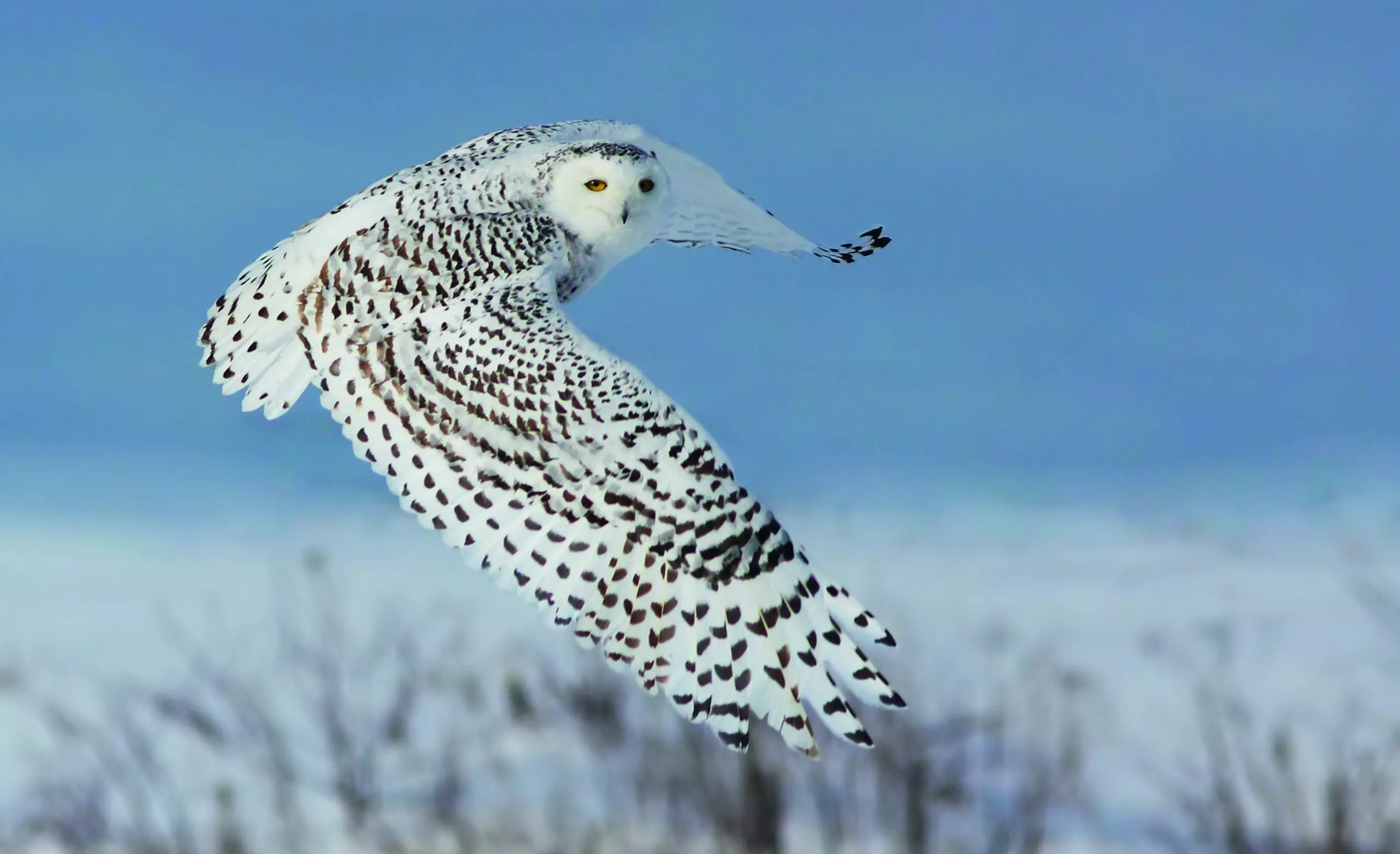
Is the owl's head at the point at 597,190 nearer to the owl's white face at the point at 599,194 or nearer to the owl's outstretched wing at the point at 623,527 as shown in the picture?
the owl's white face at the point at 599,194

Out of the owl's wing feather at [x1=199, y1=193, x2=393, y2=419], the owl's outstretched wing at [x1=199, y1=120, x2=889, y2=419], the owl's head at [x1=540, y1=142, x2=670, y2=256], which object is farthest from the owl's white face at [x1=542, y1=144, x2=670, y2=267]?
the owl's wing feather at [x1=199, y1=193, x2=393, y2=419]

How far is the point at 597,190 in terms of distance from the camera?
18.0 feet

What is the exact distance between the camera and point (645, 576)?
14.7 ft

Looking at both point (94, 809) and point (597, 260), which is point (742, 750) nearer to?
point (597, 260)

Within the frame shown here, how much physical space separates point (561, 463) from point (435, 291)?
0.77 m

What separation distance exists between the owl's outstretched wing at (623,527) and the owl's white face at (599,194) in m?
0.79

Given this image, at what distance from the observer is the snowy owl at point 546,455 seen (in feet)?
14.5

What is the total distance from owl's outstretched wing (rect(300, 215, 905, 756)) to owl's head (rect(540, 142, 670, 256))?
0.79m

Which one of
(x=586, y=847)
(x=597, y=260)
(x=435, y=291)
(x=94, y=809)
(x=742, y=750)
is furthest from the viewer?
(x=94, y=809)

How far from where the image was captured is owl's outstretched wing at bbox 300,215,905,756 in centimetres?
441

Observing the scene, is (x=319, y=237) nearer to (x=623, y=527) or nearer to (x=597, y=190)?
(x=597, y=190)

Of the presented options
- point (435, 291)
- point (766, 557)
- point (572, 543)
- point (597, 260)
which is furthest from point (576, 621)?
point (597, 260)

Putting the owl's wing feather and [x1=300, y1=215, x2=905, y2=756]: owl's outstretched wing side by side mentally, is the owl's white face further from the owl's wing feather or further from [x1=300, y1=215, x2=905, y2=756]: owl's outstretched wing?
[x1=300, y1=215, x2=905, y2=756]: owl's outstretched wing

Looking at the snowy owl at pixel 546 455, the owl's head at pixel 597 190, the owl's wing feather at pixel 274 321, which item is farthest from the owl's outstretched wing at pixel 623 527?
the owl's head at pixel 597 190
